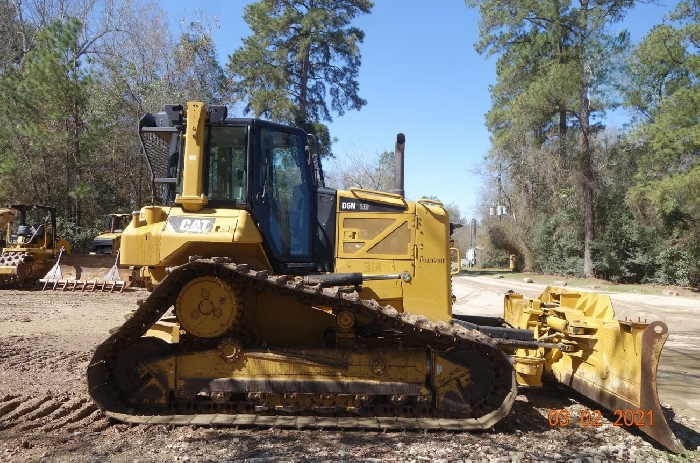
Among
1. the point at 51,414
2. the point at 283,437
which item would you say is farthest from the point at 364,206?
the point at 51,414

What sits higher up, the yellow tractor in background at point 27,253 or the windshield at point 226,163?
the windshield at point 226,163

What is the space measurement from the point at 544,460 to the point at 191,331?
132 inches

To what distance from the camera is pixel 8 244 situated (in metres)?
19.2

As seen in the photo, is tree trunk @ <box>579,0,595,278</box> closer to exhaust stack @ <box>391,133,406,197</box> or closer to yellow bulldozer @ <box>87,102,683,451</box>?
yellow bulldozer @ <box>87,102,683,451</box>

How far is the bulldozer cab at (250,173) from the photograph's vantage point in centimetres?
550

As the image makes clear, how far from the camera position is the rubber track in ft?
16.6

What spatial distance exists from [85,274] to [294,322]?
14.9 m

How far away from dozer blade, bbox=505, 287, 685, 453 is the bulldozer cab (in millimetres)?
2891

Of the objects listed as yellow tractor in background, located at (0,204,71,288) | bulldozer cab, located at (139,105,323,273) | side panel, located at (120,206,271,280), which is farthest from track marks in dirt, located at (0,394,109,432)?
yellow tractor in background, located at (0,204,71,288)

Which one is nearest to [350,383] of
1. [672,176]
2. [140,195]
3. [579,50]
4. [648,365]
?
[648,365]

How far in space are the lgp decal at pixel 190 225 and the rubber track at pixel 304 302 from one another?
0.38 metres

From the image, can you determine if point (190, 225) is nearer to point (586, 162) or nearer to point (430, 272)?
point (430, 272)

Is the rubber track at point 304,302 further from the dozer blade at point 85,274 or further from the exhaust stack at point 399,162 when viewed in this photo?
the dozer blade at point 85,274

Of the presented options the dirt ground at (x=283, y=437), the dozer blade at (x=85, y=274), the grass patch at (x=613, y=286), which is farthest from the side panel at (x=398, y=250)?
the grass patch at (x=613, y=286)
